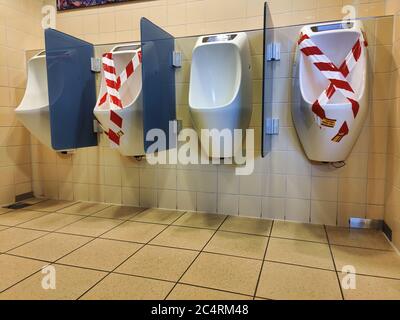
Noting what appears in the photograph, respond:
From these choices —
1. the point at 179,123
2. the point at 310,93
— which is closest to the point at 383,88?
the point at 310,93

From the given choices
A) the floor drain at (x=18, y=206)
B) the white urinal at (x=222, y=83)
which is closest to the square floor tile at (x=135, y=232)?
the white urinal at (x=222, y=83)

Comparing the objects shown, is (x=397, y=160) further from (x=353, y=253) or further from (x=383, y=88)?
(x=353, y=253)

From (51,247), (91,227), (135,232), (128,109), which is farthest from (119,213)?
(128,109)

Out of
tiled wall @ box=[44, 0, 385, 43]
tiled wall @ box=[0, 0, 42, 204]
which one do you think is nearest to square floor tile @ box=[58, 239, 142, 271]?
tiled wall @ box=[0, 0, 42, 204]

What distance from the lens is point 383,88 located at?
1.93m

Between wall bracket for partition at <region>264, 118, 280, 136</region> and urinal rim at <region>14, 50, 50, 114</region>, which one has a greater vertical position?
urinal rim at <region>14, 50, 50, 114</region>

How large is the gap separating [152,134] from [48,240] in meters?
0.99

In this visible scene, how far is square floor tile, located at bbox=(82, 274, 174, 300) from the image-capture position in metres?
1.25

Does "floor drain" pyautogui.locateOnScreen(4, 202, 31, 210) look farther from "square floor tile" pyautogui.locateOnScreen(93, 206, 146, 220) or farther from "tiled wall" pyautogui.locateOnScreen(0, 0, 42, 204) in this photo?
"square floor tile" pyautogui.locateOnScreen(93, 206, 146, 220)

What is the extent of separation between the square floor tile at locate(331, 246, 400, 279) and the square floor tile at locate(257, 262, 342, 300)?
162 mm

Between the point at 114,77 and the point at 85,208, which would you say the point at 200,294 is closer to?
the point at 85,208

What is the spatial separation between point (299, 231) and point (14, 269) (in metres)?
1.77

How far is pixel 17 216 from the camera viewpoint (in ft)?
7.77

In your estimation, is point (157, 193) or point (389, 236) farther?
point (157, 193)
